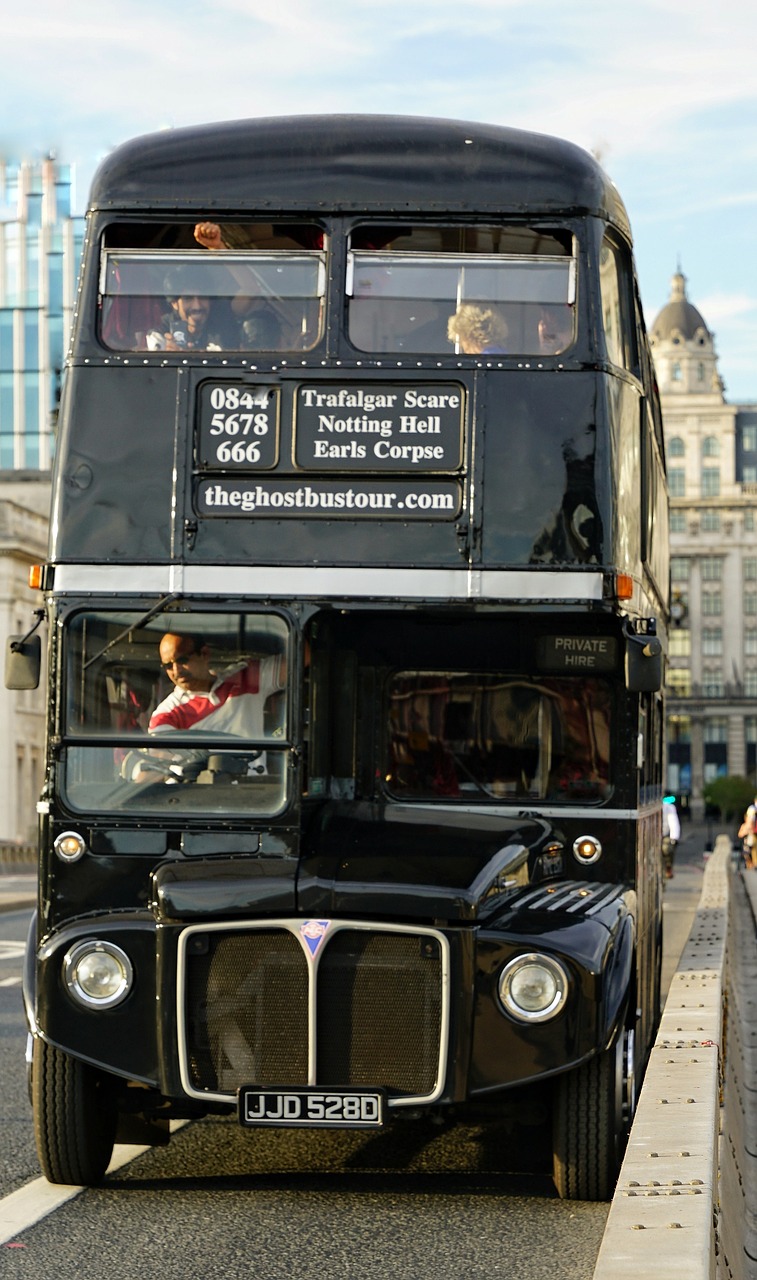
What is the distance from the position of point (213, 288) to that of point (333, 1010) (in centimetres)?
308

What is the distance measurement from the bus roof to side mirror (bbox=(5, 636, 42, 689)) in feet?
6.16

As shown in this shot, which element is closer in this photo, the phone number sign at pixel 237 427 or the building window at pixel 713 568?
the phone number sign at pixel 237 427

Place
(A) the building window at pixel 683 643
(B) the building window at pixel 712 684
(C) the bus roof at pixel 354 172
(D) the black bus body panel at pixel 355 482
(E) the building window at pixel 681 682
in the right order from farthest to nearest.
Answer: (A) the building window at pixel 683 643 < (B) the building window at pixel 712 684 < (E) the building window at pixel 681 682 < (C) the bus roof at pixel 354 172 < (D) the black bus body panel at pixel 355 482

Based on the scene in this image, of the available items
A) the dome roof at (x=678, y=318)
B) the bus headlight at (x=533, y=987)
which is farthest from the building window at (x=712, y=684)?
the bus headlight at (x=533, y=987)

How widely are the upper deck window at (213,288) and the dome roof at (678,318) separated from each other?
523ft

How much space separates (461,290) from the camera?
28.7 ft

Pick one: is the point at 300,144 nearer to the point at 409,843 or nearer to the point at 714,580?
the point at 409,843

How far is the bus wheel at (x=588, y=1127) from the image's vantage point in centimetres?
783

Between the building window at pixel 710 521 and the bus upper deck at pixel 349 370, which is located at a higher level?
the building window at pixel 710 521

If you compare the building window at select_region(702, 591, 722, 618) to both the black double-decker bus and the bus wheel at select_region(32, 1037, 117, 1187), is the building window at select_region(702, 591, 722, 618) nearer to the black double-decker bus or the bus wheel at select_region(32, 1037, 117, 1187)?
the black double-decker bus

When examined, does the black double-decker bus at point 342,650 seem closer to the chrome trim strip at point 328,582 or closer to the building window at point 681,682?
the chrome trim strip at point 328,582

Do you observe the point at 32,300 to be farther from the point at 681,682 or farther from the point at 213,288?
the point at 213,288

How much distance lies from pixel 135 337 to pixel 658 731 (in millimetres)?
5930

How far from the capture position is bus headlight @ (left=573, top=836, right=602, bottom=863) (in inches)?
348
